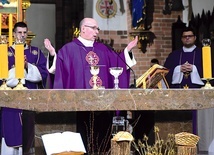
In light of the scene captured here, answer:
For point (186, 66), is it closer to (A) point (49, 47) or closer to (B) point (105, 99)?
(A) point (49, 47)

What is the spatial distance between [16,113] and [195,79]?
6.91 feet

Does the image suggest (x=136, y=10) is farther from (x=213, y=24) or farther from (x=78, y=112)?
(x=78, y=112)

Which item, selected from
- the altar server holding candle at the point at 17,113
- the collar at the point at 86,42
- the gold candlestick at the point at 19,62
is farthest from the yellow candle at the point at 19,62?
the altar server holding candle at the point at 17,113

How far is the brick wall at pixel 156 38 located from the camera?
9086mm

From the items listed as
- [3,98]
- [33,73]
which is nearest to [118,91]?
[3,98]

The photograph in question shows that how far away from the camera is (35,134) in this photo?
416 cm

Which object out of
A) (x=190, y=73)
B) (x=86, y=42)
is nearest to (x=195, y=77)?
(x=190, y=73)

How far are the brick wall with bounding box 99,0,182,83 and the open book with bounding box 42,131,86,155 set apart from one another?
5.21 m

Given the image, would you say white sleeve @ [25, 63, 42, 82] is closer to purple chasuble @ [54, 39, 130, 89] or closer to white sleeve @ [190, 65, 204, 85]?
purple chasuble @ [54, 39, 130, 89]

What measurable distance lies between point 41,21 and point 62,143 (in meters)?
8.16

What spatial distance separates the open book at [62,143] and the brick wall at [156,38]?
17.1ft

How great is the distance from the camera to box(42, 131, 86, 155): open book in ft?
12.6

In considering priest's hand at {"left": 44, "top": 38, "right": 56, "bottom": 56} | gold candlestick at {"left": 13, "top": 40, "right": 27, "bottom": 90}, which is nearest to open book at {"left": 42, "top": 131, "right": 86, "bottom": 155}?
gold candlestick at {"left": 13, "top": 40, "right": 27, "bottom": 90}

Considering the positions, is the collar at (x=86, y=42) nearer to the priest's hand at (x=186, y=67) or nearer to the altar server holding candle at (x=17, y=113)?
the altar server holding candle at (x=17, y=113)
